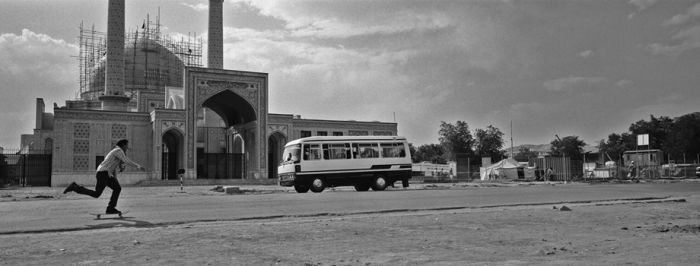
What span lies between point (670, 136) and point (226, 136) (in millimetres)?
62709

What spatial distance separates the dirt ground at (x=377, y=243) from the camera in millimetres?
5891

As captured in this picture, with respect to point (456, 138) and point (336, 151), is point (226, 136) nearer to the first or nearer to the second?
point (336, 151)

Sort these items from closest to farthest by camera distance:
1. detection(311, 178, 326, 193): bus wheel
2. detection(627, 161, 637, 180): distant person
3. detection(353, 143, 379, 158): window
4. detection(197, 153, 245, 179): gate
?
1. detection(311, 178, 326, 193): bus wheel
2. detection(353, 143, 379, 158): window
3. detection(627, 161, 637, 180): distant person
4. detection(197, 153, 245, 179): gate

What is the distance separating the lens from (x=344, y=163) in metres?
23.0

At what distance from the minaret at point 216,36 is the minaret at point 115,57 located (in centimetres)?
762

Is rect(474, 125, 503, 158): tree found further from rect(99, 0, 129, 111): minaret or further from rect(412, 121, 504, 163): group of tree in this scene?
rect(99, 0, 129, 111): minaret

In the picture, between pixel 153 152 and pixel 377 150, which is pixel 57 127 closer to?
pixel 153 152

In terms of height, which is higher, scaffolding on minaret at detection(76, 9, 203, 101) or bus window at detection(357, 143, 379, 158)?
scaffolding on minaret at detection(76, 9, 203, 101)

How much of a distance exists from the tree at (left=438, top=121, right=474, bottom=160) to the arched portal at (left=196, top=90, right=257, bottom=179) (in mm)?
45979

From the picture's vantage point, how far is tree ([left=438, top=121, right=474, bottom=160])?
9394cm

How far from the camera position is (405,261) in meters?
5.79

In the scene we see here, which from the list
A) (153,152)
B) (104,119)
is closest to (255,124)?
(153,152)

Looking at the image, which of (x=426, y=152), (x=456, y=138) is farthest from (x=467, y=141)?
(x=426, y=152)

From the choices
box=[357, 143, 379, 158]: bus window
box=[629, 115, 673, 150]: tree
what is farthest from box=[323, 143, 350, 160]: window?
box=[629, 115, 673, 150]: tree
